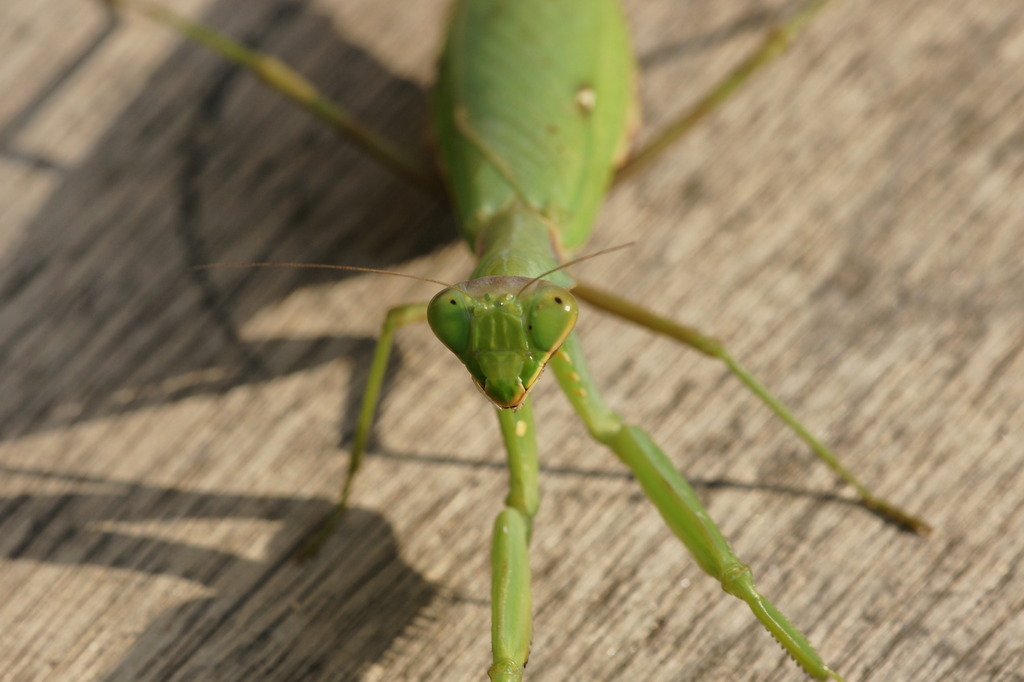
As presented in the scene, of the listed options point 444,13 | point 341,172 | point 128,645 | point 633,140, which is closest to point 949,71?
point 633,140

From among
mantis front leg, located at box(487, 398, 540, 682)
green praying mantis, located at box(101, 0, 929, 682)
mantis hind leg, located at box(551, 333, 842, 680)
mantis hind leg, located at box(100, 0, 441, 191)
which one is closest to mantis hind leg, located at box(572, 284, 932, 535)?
green praying mantis, located at box(101, 0, 929, 682)

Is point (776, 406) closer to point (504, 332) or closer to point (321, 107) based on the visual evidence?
point (504, 332)

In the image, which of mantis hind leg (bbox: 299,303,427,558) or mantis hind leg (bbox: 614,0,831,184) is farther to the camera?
mantis hind leg (bbox: 614,0,831,184)

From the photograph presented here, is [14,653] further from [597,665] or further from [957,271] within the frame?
[957,271]

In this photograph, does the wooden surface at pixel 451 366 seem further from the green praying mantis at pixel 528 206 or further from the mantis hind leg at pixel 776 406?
the green praying mantis at pixel 528 206

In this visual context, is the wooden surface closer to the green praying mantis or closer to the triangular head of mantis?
the green praying mantis

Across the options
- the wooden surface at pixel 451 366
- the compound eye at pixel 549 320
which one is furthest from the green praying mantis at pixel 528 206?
the wooden surface at pixel 451 366
